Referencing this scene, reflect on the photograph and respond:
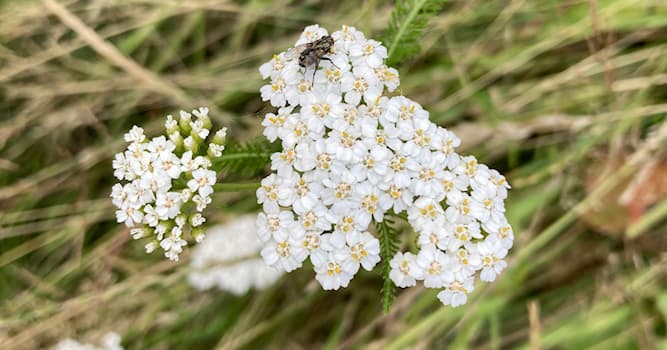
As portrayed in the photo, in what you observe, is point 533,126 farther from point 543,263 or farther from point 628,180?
point 543,263

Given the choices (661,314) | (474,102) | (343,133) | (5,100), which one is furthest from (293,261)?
(5,100)

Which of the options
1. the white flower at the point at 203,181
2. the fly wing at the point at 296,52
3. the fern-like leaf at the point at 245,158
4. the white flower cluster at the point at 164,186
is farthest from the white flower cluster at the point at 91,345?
the fly wing at the point at 296,52

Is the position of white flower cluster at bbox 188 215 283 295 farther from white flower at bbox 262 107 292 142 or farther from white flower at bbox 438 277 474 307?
white flower at bbox 438 277 474 307

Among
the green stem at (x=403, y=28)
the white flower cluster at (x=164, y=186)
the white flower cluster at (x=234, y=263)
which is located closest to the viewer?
the white flower cluster at (x=164, y=186)

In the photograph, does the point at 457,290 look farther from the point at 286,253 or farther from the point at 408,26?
the point at 408,26

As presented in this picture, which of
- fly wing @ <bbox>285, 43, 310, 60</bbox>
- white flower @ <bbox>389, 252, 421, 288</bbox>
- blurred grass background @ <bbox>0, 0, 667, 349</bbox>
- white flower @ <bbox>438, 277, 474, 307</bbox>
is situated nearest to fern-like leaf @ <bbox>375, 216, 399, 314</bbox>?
white flower @ <bbox>389, 252, 421, 288</bbox>

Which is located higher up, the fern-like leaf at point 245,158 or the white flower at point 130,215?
the fern-like leaf at point 245,158

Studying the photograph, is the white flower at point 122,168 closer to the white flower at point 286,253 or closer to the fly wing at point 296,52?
the white flower at point 286,253
